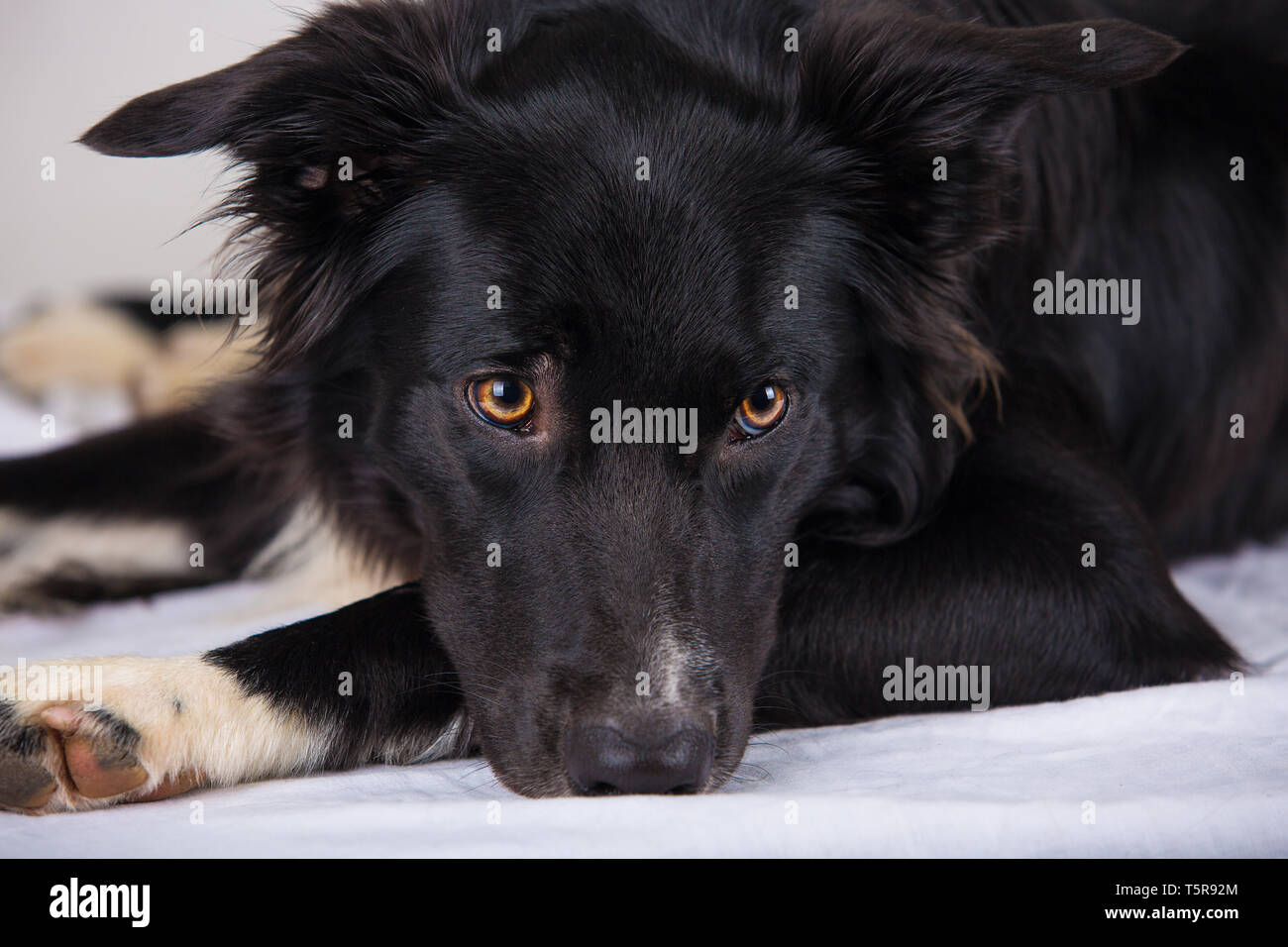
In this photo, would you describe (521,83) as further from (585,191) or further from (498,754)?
(498,754)

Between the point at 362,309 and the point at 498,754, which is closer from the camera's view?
the point at 498,754

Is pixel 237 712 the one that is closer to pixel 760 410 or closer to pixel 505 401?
pixel 505 401

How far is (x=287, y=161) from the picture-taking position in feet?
7.25

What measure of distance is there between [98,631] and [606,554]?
60.5 inches

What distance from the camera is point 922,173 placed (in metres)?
2.33

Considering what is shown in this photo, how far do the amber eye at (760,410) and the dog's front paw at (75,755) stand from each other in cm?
108

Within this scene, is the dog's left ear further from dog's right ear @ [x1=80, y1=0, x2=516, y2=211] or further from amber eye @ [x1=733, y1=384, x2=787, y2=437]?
dog's right ear @ [x1=80, y1=0, x2=516, y2=211]

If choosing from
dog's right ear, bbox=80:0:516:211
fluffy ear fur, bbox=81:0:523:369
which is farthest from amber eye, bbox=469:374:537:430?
dog's right ear, bbox=80:0:516:211

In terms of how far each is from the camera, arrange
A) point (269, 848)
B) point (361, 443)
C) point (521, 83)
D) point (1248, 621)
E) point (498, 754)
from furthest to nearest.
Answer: point (1248, 621), point (361, 443), point (521, 83), point (498, 754), point (269, 848)

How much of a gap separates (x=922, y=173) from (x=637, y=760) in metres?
1.23

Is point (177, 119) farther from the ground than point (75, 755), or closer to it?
farther from the ground

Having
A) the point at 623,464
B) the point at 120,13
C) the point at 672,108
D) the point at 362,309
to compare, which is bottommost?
the point at 623,464

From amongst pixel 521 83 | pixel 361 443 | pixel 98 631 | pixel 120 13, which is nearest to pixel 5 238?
pixel 120 13

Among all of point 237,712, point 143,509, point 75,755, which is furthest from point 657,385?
point 143,509
